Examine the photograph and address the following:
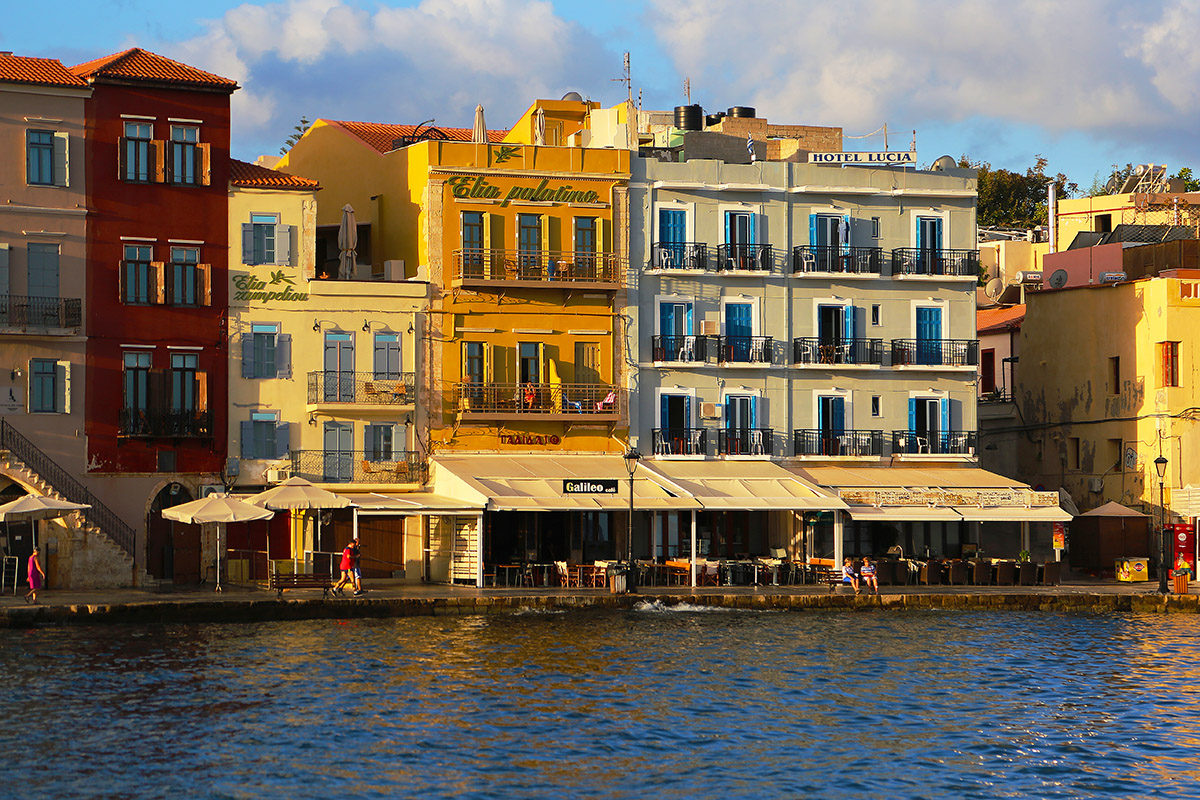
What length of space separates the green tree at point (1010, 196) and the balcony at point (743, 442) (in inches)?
1926

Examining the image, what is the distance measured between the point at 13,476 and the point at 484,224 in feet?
51.9

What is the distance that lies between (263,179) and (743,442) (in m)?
17.0

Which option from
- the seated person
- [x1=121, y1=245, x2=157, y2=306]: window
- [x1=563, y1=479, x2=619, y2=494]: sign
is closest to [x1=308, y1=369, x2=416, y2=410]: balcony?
[x1=121, y1=245, x2=157, y2=306]: window

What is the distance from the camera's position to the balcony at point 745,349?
53469 millimetres

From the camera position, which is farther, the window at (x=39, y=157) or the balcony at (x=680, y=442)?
the balcony at (x=680, y=442)

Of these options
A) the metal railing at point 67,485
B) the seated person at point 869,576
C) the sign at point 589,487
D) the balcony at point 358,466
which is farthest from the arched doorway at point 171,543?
the seated person at point 869,576

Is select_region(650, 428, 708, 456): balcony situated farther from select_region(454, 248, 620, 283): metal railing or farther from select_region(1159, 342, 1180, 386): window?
select_region(1159, 342, 1180, 386): window

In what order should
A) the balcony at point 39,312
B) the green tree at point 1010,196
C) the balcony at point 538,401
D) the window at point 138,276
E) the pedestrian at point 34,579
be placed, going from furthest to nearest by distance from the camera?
the green tree at point 1010,196 → the balcony at point 538,401 → the window at point 138,276 → the balcony at point 39,312 → the pedestrian at point 34,579

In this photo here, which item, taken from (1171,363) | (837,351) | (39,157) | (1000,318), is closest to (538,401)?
(837,351)

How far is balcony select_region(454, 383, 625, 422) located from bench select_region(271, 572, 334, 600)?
351 inches

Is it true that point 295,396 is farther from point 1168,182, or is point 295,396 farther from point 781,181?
point 1168,182

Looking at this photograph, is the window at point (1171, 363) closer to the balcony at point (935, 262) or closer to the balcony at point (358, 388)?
the balcony at point (935, 262)

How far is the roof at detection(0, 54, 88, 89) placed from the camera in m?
47.1

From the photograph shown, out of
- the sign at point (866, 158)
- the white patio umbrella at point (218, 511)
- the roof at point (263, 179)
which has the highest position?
the sign at point (866, 158)
